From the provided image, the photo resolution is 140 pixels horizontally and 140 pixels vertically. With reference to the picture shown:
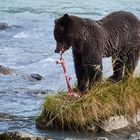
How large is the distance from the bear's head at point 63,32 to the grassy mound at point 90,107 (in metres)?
0.75

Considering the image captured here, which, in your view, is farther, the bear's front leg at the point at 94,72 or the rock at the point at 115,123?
the bear's front leg at the point at 94,72

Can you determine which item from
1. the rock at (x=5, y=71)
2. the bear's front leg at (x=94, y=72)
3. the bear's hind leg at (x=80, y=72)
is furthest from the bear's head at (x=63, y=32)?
the rock at (x=5, y=71)

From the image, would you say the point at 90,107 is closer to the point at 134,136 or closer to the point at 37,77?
the point at 134,136

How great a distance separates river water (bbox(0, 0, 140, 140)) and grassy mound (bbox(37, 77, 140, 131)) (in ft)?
0.57

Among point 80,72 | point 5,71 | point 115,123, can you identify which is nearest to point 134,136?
point 115,123

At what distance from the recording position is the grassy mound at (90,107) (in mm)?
8844

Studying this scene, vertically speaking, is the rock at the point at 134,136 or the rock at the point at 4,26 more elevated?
the rock at the point at 134,136

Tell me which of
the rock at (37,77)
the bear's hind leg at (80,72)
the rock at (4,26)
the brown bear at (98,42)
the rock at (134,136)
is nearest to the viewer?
the rock at (134,136)

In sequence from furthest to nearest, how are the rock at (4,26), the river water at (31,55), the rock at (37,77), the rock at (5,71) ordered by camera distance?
the rock at (4,26), the rock at (5,71), the rock at (37,77), the river water at (31,55)

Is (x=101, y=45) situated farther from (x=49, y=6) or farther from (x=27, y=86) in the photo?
(x=49, y=6)

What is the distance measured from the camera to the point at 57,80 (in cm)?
1355

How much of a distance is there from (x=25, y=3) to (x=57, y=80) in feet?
46.9

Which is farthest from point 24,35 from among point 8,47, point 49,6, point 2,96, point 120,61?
point 120,61

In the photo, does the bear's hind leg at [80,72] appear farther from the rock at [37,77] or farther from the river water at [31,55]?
the rock at [37,77]
